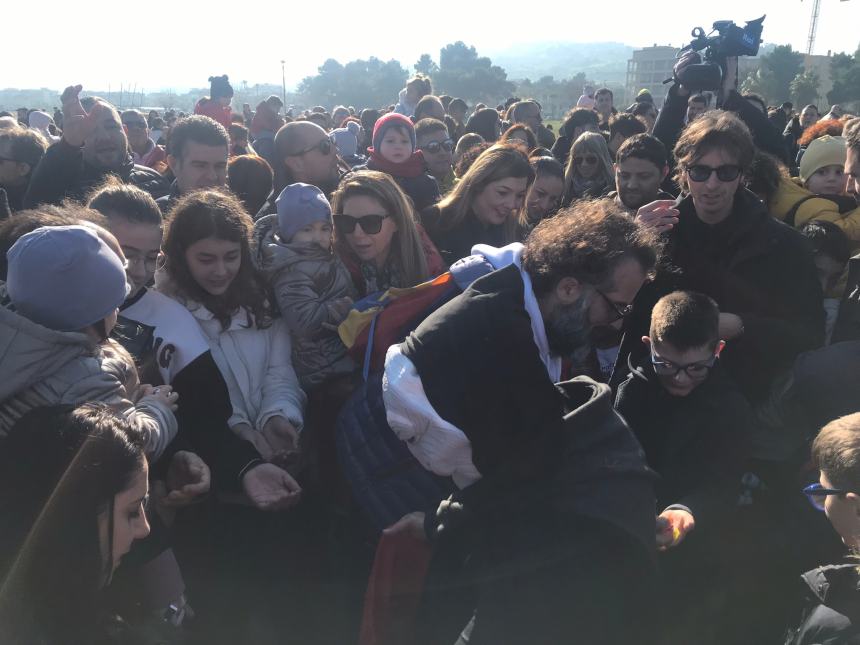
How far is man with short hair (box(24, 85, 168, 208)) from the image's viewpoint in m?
4.52

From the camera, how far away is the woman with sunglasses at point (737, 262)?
114 inches

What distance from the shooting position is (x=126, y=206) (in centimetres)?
268

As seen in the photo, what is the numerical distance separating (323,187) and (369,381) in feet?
7.88

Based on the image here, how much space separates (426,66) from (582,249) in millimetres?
97039

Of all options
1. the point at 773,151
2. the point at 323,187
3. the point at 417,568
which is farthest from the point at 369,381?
the point at 773,151

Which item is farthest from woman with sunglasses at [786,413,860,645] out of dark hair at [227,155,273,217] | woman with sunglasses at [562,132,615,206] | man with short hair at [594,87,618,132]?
man with short hair at [594,87,618,132]

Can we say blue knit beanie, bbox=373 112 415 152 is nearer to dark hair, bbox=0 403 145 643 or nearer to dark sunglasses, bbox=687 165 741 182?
dark sunglasses, bbox=687 165 741 182

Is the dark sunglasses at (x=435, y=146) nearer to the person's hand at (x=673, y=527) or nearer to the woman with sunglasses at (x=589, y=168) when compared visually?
the woman with sunglasses at (x=589, y=168)

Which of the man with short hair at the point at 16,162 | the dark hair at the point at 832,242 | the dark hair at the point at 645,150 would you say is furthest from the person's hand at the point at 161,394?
the man with short hair at the point at 16,162

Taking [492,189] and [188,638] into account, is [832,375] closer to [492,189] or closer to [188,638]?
[492,189]

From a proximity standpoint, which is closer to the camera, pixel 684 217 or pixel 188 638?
pixel 188 638

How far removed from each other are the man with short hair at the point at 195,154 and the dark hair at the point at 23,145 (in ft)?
6.25

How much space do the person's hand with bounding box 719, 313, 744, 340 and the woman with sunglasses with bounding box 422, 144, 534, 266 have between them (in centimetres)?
146

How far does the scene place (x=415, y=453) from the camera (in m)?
2.01
